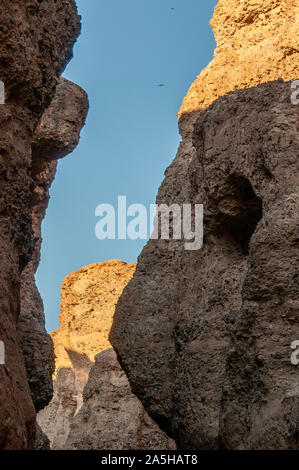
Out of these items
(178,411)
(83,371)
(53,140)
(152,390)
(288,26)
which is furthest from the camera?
(83,371)

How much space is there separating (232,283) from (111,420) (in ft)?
14.8

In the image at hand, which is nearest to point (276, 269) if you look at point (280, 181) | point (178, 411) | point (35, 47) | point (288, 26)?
point (280, 181)

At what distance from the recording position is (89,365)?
44.3 feet

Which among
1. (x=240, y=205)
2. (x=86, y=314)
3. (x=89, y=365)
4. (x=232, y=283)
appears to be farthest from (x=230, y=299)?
(x=89, y=365)

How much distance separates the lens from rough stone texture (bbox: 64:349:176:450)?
27.1 ft

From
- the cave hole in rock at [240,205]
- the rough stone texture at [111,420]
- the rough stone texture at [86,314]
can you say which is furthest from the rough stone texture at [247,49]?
the rough stone texture at [86,314]

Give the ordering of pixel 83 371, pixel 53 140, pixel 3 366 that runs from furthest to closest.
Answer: pixel 83 371
pixel 53 140
pixel 3 366

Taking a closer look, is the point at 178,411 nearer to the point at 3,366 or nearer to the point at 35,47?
the point at 3,366

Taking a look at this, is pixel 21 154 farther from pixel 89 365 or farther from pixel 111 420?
pixel 89 365

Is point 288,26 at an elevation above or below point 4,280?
above

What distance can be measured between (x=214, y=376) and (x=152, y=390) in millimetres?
851

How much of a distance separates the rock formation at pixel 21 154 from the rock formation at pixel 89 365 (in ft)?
12.3

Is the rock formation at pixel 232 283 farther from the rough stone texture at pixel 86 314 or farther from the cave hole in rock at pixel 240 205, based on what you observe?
the rough stone texture at pixel 86 314

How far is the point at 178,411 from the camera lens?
4777 mm
